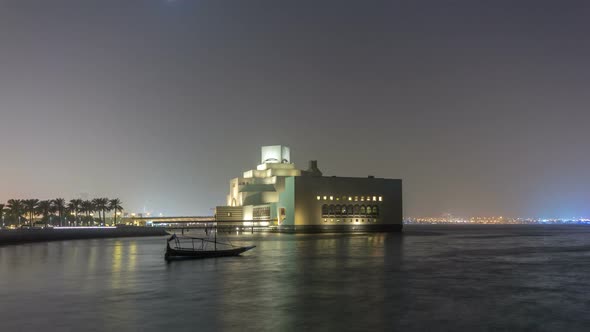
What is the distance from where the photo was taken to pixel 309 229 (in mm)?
144625

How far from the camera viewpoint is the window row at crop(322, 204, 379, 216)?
5756 inches

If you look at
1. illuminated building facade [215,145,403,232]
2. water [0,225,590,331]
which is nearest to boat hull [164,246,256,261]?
water [0,225,590,331]

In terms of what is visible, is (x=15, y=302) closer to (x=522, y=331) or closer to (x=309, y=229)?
(x=522, y=331)

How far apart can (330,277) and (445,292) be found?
864 centimetres

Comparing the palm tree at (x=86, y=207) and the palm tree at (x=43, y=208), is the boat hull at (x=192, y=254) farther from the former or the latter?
the palm tree at (x=86, y=207)

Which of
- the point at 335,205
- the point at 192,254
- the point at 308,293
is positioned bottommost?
the point at 192,254

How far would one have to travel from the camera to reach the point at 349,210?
486ft

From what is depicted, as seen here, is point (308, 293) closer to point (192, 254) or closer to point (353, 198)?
point (192, 254)

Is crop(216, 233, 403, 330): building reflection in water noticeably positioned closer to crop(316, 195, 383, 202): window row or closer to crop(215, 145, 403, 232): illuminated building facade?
crop(215, 145, 403, 232): illuminated building facade

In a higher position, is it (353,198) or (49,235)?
(353,198)

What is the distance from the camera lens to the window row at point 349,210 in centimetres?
14621

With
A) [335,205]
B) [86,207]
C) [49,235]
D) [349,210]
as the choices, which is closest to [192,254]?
[49,235]

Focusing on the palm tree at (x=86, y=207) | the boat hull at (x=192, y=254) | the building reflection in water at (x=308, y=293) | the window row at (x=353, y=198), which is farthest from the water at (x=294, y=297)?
the palm tree at (x=86, y=207)

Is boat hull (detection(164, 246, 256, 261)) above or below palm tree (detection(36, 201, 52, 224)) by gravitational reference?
below
